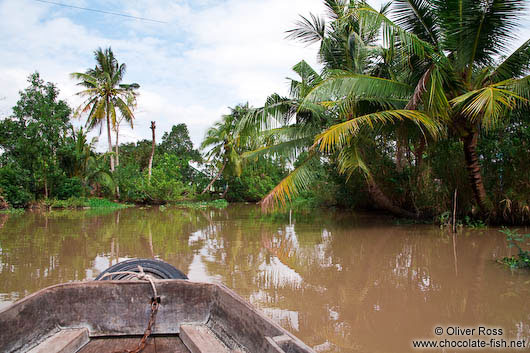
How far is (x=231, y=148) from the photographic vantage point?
22.9 m

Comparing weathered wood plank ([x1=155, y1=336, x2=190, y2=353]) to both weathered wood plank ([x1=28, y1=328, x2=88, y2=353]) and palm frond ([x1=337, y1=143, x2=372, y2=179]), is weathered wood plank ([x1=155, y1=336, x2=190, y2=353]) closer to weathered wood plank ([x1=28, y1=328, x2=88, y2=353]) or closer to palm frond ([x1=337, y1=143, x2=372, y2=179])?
weathered wood plank ([x1=28, y1=328, x2=88, y2=353])

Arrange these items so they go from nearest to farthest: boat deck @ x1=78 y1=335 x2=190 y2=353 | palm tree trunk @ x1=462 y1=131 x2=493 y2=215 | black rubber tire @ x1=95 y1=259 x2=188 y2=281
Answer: boat deck @ x1=78 y1=335 x2=190 y2=353 < black rubber tire @ x1=95 y1=259 x2=188 y2=281 < palm tree trunk @ x1=462 y1=131 x2=493 y2=215

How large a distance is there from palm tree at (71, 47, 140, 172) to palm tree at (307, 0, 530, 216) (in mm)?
16394

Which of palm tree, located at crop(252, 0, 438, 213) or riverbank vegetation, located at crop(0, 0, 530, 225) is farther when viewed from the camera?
palm tree, located at crop(252, 0, 438, 213)

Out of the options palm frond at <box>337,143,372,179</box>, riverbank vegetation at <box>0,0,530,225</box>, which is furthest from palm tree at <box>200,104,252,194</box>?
palm frond at <box>337,143,372,179</box>

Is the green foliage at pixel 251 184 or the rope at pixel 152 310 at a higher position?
the green foliage at pixel 251 184

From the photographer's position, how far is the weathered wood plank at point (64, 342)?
213 cm

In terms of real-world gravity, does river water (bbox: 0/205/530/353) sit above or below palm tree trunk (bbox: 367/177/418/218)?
below

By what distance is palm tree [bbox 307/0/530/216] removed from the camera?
24.1 ft

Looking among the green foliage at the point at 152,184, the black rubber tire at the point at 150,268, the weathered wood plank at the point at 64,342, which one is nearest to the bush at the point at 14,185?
the green foliage at the point at 152,184

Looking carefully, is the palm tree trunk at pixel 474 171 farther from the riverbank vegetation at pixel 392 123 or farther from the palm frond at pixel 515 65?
the palm frond at pixel 515 65

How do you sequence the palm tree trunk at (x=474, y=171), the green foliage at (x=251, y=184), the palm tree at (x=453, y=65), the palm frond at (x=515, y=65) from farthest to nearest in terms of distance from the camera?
the green foliage at (x=251, y=184) → the palm tree trunk at (x=474, y=171) → the palm frond at (x=515, y=65) → the palm tree at (x=453, y=65)

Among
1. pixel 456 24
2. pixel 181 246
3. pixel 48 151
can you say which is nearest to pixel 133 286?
pixel 181 246

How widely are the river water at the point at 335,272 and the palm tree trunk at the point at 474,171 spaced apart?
29.3 inches
